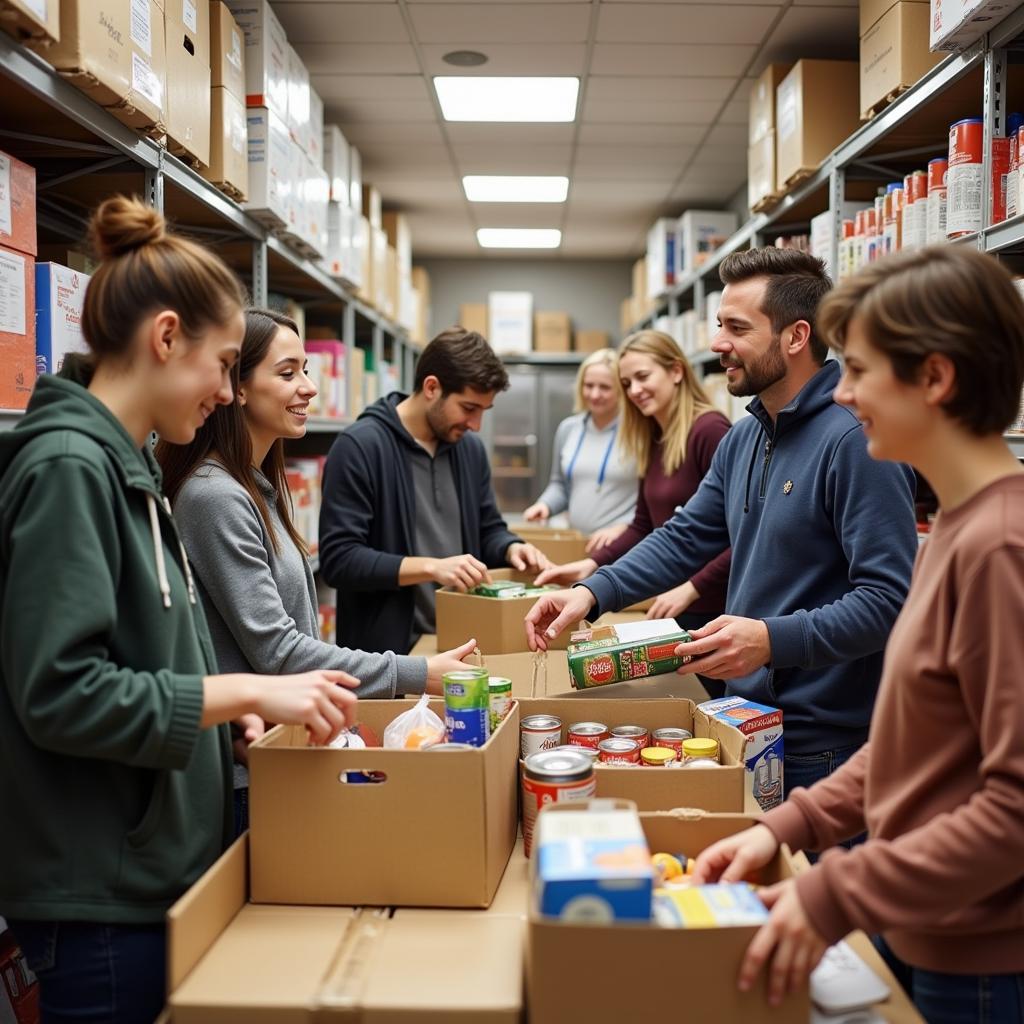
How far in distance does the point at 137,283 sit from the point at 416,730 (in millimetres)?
764

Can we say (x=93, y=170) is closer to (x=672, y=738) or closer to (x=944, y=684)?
(x=672, y=738)

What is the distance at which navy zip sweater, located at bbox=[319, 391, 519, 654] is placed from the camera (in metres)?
2.69

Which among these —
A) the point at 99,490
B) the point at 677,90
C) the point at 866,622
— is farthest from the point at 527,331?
the point at 99,490

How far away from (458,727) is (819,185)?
292 centimetres

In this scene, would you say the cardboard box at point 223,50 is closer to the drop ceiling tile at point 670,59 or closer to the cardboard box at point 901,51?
the drop ceiling tile at point 670,59

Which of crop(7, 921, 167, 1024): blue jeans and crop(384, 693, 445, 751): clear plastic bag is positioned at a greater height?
crop(384, 693, 445, 751): clear plastic bag

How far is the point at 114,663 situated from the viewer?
1.14 m

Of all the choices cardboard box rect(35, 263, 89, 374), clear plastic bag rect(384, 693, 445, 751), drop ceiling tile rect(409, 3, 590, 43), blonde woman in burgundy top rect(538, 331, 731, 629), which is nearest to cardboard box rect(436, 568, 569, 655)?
blonde woman in burgundy top rect(538, 331, 731, 629)

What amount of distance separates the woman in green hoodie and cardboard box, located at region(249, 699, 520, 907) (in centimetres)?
6

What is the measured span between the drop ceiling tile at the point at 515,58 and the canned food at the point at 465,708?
333 cm

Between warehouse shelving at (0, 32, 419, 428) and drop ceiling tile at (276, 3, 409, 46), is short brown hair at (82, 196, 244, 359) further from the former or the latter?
drop ceiling tile at (276, 3, 409, 46)

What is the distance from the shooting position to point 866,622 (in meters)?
1.75

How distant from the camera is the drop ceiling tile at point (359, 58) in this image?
3957 mm

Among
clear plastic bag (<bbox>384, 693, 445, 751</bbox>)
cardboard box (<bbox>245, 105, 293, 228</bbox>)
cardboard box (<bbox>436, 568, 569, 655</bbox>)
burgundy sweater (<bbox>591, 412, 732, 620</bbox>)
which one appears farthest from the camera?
burgundy sweater (<bbox>591, 412, 732, 620</bbox>)
